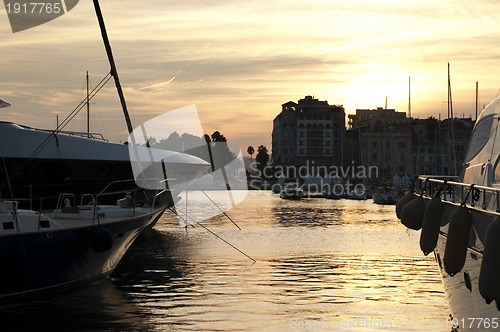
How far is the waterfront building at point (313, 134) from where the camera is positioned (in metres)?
184

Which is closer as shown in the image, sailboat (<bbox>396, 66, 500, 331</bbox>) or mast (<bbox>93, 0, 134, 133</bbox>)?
sailboat (<bbox>396, 66, 500, 331</bbox>)

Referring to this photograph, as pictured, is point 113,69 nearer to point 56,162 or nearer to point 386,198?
point 56,162

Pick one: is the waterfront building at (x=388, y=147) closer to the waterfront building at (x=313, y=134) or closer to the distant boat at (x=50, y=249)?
the waterfront building at (x=313, y=134)

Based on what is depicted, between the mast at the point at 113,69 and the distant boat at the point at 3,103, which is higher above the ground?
the mast at the point at 113,69

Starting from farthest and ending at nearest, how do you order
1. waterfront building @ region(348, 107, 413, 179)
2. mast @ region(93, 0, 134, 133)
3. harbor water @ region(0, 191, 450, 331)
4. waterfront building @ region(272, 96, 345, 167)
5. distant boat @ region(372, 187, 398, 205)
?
waterfront building @ region(272, 96, 345, 167) → waterfront building @ region(348, 107, 413, 179) → distant boat @ region(372, 187, 398, 205) → mast @ region(93, 0, 134, 133) → harbor water @ region(0, 191, 450, 331)

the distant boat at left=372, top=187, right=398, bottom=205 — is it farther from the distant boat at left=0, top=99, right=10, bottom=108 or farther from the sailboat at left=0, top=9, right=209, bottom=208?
the distant boat at left=0, top=99, right=10, bottom=108

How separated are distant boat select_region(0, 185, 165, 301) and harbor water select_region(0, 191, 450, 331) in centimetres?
43

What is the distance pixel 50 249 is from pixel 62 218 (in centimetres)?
380

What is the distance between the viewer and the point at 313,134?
185m

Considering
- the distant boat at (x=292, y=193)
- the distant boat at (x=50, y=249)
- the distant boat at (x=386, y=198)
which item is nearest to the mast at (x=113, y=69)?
the distant boat at (x=50, y=249)

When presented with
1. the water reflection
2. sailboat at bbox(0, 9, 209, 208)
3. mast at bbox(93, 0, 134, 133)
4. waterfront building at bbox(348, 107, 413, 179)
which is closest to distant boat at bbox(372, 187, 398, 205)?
sailboat at bbox(0, 9, 209, 208)

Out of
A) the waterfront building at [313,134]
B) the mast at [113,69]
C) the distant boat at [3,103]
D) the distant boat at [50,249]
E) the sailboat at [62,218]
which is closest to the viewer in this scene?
the distant boat at [50,249]

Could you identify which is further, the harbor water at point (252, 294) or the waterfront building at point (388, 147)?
the waterfront building at point (388, 147)

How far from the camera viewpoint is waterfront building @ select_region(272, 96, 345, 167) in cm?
18425
